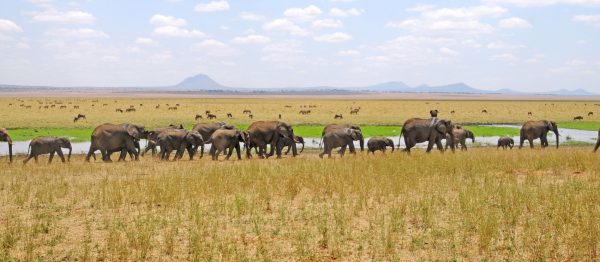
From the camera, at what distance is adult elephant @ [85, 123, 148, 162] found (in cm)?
2328

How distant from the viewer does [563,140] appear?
36844 mm

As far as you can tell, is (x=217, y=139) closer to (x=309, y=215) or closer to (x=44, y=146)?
(x=44, y=146)

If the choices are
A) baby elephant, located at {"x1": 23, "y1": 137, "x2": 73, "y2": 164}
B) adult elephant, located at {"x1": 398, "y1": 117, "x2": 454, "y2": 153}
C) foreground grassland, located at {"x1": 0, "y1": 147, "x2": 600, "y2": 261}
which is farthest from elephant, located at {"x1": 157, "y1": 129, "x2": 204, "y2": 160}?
adult elephant, located at {"x1": 398, "y1": 117, "x2": 454, "y2": 153}

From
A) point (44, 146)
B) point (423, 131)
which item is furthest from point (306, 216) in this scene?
point (44, 146)

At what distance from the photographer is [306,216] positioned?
422 inches

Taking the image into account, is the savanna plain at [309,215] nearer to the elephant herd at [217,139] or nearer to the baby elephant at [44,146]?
the baby elephant at [44,146]

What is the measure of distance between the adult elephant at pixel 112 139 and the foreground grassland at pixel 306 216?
6896 millimetres

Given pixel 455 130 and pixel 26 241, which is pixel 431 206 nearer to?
pixel 26 241

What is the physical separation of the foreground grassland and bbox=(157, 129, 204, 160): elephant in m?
7.27

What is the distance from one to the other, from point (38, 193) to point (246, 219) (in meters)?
5.23

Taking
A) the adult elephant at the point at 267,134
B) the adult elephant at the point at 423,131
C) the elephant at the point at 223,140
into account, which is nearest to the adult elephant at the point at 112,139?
the elephant at the point at 223,140

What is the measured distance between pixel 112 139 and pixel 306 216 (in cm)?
Answer: 1478

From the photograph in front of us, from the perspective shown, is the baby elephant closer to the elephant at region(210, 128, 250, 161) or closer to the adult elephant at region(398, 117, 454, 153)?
the elephant at region(210, 128, 250, 161)

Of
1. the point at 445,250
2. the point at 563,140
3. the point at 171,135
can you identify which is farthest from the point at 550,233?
the point at 563,140
